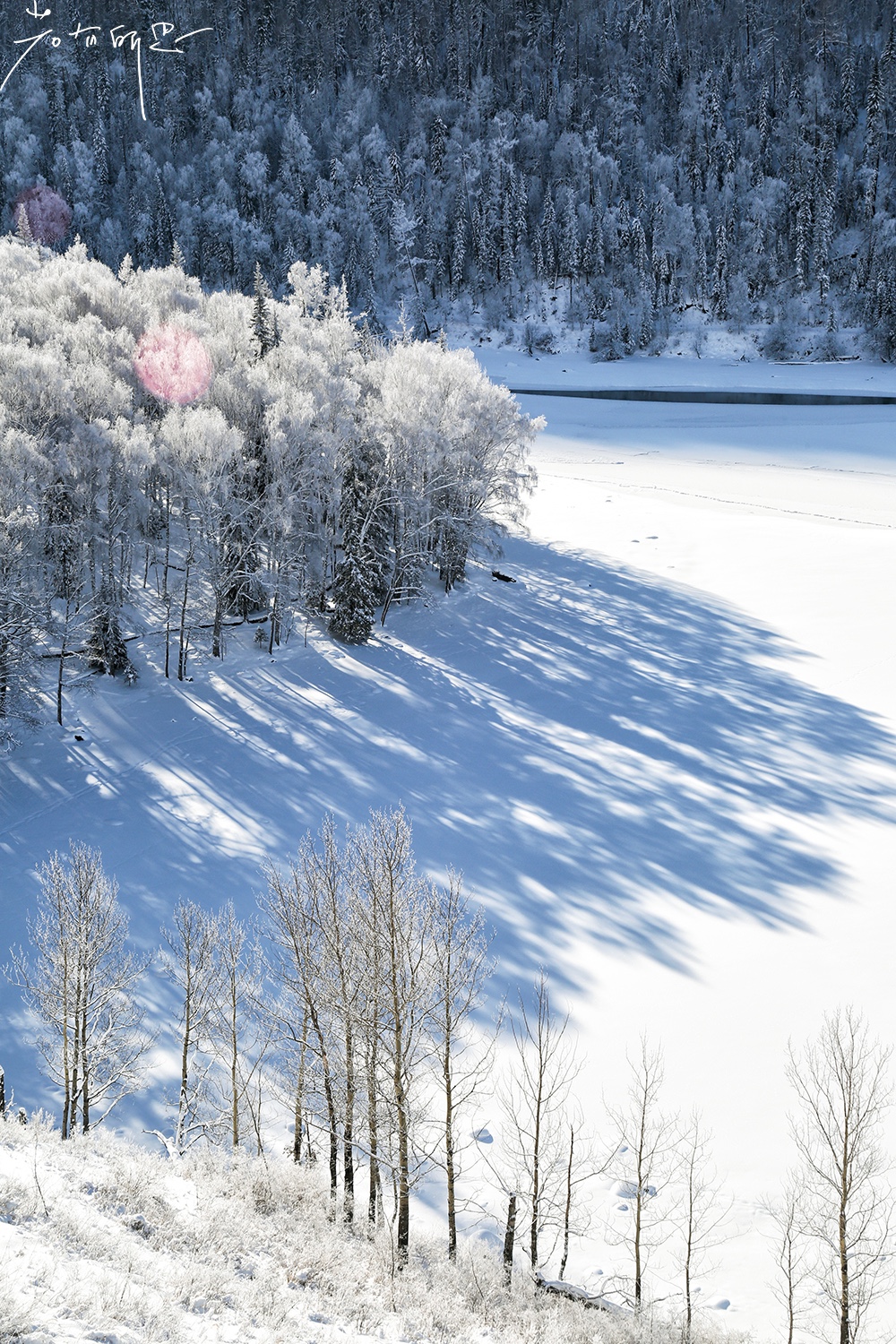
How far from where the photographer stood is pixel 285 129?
12281cm

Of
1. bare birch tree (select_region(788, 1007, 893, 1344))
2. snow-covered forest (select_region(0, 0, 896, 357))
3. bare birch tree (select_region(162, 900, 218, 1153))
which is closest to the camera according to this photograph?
bare birch tree (select_region(788, 1007, 893, 1344))

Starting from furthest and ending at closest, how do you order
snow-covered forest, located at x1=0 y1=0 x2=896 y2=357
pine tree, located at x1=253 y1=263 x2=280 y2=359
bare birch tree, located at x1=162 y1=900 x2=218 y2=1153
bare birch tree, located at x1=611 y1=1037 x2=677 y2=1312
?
snow-covered forest, located at x1=0 y1=0 x2=896 y2=357
pine tree, located at x1=253 y1=263 x2=280 y2=359
bare birch tree, located at x1=162 y1=900 x2=218 y2=1153
bare birch tree, located at x1=611 y1=1037 x2=677 y2=1312

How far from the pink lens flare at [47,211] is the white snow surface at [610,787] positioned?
87.3 m

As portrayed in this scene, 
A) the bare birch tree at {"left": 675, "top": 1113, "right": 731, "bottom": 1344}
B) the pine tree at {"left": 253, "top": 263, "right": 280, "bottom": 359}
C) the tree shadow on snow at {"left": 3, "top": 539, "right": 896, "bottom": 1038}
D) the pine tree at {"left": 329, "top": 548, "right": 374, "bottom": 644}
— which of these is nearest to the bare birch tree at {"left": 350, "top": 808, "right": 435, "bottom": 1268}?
the bare birch tree at {"left": 675, "top": 1113, "right": 731, "bottom": 1344}

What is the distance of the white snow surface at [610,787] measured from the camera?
64.6 ft

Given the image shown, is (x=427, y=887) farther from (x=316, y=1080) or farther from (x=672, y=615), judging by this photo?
(x=672, y=615)

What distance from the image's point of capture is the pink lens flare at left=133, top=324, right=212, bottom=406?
43031mm

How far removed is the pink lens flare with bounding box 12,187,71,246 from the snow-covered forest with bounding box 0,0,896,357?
6.10 ft

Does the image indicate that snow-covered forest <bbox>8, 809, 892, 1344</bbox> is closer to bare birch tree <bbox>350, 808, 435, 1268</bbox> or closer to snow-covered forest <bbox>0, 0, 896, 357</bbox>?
bare birch tree <bbox>350, 808, 435, 1268</bbox>

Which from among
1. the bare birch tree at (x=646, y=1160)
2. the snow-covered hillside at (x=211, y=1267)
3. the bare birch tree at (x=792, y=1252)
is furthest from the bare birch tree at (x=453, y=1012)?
the bare birch tree at (x=792, y=1252)

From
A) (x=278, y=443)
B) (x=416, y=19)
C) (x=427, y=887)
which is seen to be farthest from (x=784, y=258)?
(x=427, y=887)

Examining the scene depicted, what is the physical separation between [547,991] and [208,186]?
4892 inches

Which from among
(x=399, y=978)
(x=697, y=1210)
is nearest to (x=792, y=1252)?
(x=697, y=1210)

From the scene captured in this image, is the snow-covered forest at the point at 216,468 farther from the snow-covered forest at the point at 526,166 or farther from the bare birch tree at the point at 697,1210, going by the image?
the snow-covered forest at the point at 526,166
